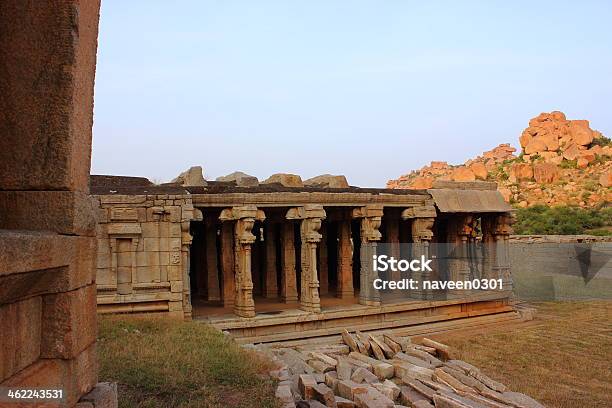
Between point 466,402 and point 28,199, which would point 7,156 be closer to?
point 28,199

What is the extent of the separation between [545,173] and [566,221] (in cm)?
1373

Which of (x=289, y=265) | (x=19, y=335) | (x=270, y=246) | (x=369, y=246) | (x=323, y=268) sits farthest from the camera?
(x=323, y=268)

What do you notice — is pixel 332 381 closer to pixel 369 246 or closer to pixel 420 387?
pixel 420 387

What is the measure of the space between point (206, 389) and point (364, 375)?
3715mm

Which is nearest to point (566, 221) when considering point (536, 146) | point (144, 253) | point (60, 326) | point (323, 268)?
point (536, 146)

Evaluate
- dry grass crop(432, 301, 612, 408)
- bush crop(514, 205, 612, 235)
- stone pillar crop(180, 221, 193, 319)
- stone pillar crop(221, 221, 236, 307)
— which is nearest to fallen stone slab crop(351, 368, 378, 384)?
dry grass crop(432, 301, 612, 408)

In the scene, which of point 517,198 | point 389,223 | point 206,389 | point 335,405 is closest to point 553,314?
point 389,223

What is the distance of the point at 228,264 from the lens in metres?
14.5

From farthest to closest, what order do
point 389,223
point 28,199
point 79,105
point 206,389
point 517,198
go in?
point 517,198
point 389,223
point 206,389
point 79,105
point 28,199

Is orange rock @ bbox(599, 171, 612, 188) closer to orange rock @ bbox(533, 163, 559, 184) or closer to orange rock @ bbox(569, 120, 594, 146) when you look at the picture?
orange rock @ bbox(533, 163, 559, 184)

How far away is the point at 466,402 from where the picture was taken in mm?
8219

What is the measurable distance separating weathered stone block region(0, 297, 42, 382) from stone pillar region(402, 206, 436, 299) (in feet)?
46.4

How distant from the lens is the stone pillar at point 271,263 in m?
16.7

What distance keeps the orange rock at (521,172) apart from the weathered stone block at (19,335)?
176 ft
